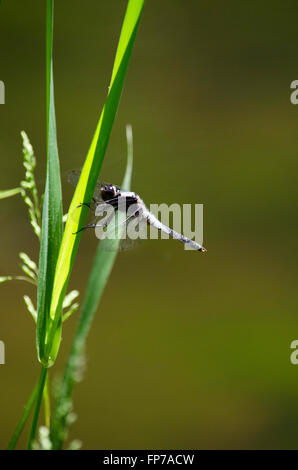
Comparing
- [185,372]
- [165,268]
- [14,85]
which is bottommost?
[185,372]

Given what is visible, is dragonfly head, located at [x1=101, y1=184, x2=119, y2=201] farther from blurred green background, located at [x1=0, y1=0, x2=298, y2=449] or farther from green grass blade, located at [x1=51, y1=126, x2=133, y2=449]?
blurred green background, located at [x1=0, y1=0, x2=298, y2=449]

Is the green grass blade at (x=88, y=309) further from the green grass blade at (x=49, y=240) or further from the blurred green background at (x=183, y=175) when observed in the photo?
the blurred green background at (x=183, y=175)

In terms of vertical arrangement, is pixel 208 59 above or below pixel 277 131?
above

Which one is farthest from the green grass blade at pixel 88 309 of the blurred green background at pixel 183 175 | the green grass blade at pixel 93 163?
the blurred green background at pixel 183 175

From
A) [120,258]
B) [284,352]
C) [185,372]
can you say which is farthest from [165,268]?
[284,352]

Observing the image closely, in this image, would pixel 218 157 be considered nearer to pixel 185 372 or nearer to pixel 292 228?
pixel 292 228

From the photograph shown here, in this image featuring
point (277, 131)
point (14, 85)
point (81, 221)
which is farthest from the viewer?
point (277, 131)

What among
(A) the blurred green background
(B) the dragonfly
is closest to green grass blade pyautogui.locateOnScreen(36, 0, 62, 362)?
(B) the dragonfly

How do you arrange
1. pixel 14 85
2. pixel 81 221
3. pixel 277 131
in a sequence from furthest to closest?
pixel 277 131 < pixel 14 85 < pixel 81 221
